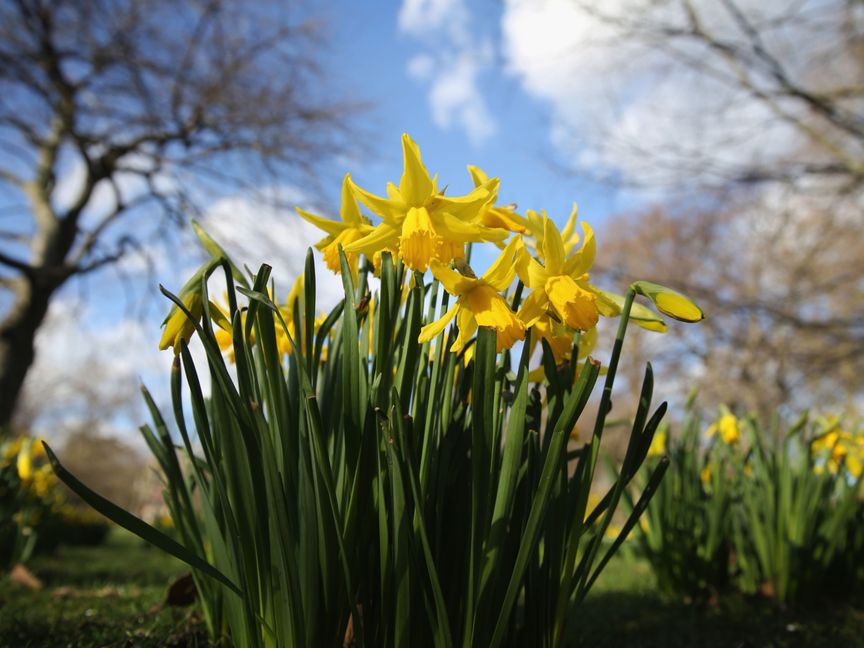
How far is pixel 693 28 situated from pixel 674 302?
5.51m

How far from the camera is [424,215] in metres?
0.96

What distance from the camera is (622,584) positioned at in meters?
2.90

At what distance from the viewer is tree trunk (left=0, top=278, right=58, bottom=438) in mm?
7137

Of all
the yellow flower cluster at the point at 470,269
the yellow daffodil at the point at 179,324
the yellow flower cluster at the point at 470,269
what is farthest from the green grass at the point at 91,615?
the yellow flower cluster at the point at 470,269

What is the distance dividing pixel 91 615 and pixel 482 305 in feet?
5.01

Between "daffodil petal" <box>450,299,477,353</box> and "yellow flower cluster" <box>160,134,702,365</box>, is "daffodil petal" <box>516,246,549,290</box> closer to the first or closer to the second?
Answer: "yellow flower cluster" <box>160,134,702,365</box>

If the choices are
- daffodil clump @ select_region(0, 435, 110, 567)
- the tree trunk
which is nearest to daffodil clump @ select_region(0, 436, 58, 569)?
daffodil clump @ select_region(0, 435, 110, 567)

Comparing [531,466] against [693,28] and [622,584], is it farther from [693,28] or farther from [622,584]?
[693,28]

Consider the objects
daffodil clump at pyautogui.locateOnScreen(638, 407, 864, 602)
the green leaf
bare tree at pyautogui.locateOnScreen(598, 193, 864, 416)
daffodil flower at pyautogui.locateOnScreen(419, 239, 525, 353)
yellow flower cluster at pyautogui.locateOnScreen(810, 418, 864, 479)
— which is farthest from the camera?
bare tree at pyautogui.locateOnScreen(598, 193, 864, 416)

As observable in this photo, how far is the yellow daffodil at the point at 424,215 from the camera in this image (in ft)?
3.10

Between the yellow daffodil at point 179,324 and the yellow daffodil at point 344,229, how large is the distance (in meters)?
0.23

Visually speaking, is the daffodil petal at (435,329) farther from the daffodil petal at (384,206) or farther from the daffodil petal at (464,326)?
the daffodil petal at (384,206)

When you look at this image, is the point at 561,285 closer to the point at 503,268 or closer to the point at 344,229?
the point at 503,268

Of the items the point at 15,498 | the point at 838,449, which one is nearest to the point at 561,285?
the point at 838,449
